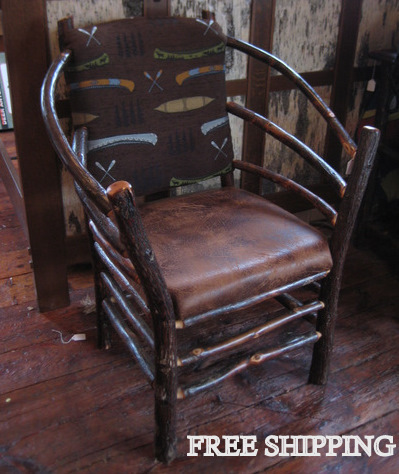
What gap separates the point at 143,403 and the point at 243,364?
0.33 meters

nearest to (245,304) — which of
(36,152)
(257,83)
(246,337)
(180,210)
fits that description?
(246,337)

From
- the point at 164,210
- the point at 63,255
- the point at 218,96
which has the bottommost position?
the point at 63,255

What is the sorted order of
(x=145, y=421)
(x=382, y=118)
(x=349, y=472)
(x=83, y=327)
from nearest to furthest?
1. (x=349, y=472)
2. (x=145, y=421)
3. (x=83, y=327)
4. (x=382, y=118)

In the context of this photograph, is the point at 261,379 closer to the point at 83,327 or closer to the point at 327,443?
the point at 327,443

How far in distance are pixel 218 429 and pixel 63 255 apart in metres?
0.74

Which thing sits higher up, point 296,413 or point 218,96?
point 218,96

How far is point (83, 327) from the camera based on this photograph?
5.13ft

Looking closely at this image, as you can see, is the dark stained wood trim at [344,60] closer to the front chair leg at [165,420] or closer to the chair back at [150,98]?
the chair back at [150,98]

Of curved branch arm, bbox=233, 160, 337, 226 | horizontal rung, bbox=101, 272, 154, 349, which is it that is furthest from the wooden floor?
curved branch arm, bbox=233, 160, 337, 226

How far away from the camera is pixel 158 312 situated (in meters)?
0.94

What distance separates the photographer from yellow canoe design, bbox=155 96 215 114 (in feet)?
4.14

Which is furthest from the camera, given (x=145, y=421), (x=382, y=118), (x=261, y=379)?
(x=382, y=118)

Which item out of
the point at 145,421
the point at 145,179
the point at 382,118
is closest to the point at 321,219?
the point at 382,118

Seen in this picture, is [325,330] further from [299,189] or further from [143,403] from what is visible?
[143,403]
